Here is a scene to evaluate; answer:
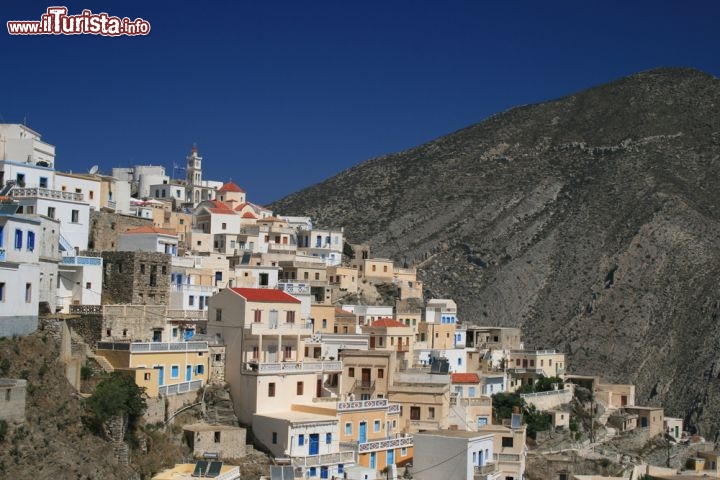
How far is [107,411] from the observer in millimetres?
37344

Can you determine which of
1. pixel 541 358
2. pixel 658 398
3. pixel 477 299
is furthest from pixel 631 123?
pixel 541 358

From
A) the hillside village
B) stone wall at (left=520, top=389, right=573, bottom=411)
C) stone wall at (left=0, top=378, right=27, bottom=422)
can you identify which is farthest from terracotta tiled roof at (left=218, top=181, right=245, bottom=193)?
stone wall at (left=0, top=378, right=27, bottom=422)

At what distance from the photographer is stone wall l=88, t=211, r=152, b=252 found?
55000 mm

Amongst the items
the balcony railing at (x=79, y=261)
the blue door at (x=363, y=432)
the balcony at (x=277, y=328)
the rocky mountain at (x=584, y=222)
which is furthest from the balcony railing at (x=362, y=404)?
the rocky mountain at (x=584, y=222)

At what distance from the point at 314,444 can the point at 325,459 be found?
864 mm

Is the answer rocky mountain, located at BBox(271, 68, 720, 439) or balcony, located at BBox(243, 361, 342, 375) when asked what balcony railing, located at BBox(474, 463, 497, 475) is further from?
rocky mountain, located at BBox(271, 68, 720, 439)

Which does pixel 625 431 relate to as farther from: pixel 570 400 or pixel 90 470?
pixel 90 470

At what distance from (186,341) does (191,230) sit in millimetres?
25722

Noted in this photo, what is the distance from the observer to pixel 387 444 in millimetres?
48156

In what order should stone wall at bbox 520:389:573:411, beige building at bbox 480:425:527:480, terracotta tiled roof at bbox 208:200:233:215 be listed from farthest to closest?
terracotta tiled roof at bbox 208:200:233:215 < stone wall at bbox 520:389:573:411 < beige building at bbox 480:425:527:480

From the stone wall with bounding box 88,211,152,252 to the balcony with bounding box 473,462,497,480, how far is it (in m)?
21.3

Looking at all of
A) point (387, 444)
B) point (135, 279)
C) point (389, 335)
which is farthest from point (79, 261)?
point (389, 335)

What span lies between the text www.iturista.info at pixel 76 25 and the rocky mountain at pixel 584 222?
211 feet

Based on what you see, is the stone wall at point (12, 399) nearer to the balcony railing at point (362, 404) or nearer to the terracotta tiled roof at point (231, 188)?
the balcony railing at point (362, 404)
